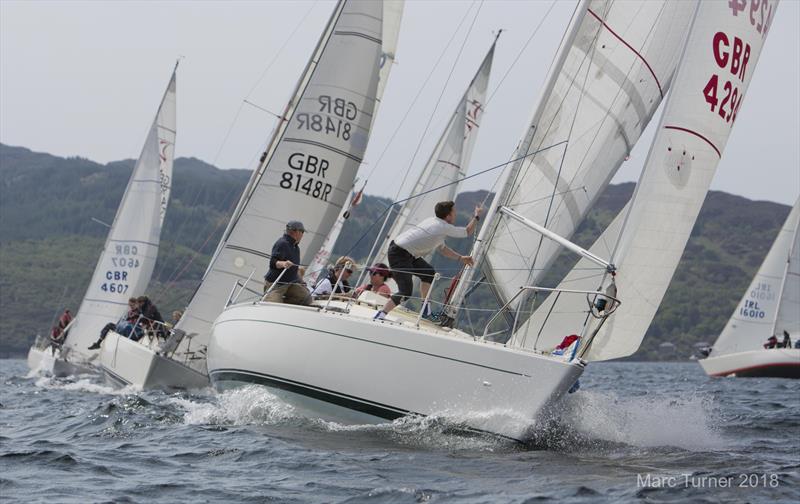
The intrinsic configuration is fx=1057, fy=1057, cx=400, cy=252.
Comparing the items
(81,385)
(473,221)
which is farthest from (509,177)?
(81,385)

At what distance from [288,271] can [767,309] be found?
28907 mm

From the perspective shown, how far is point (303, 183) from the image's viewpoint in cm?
1473

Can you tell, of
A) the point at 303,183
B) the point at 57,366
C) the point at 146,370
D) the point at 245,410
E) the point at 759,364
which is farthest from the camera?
the point at 759,364

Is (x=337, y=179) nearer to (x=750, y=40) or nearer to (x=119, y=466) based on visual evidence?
(x=750, y=40)

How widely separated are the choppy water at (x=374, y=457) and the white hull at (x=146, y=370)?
9.96 feet

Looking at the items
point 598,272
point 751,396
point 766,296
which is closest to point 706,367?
point 766,296

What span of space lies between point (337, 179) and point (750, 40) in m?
6.58

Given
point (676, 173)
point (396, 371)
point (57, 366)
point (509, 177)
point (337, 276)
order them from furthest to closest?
1. point (57, 366)
2. point (337, 276)
3. point (509, 177)
4. point (676, 173)
5. point (396, 371)

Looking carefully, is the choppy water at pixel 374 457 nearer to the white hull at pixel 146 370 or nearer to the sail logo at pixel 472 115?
the white hull at pixel 146 370

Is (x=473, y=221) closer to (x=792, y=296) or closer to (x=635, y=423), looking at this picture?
(x=635, y=423)

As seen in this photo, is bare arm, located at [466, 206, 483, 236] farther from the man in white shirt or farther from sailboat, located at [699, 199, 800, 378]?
sailboat, located at [699, 199, 800, 378]

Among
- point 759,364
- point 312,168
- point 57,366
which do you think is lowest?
point 57,366

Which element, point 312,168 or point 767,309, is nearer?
point 312,168

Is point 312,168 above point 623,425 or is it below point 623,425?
above
